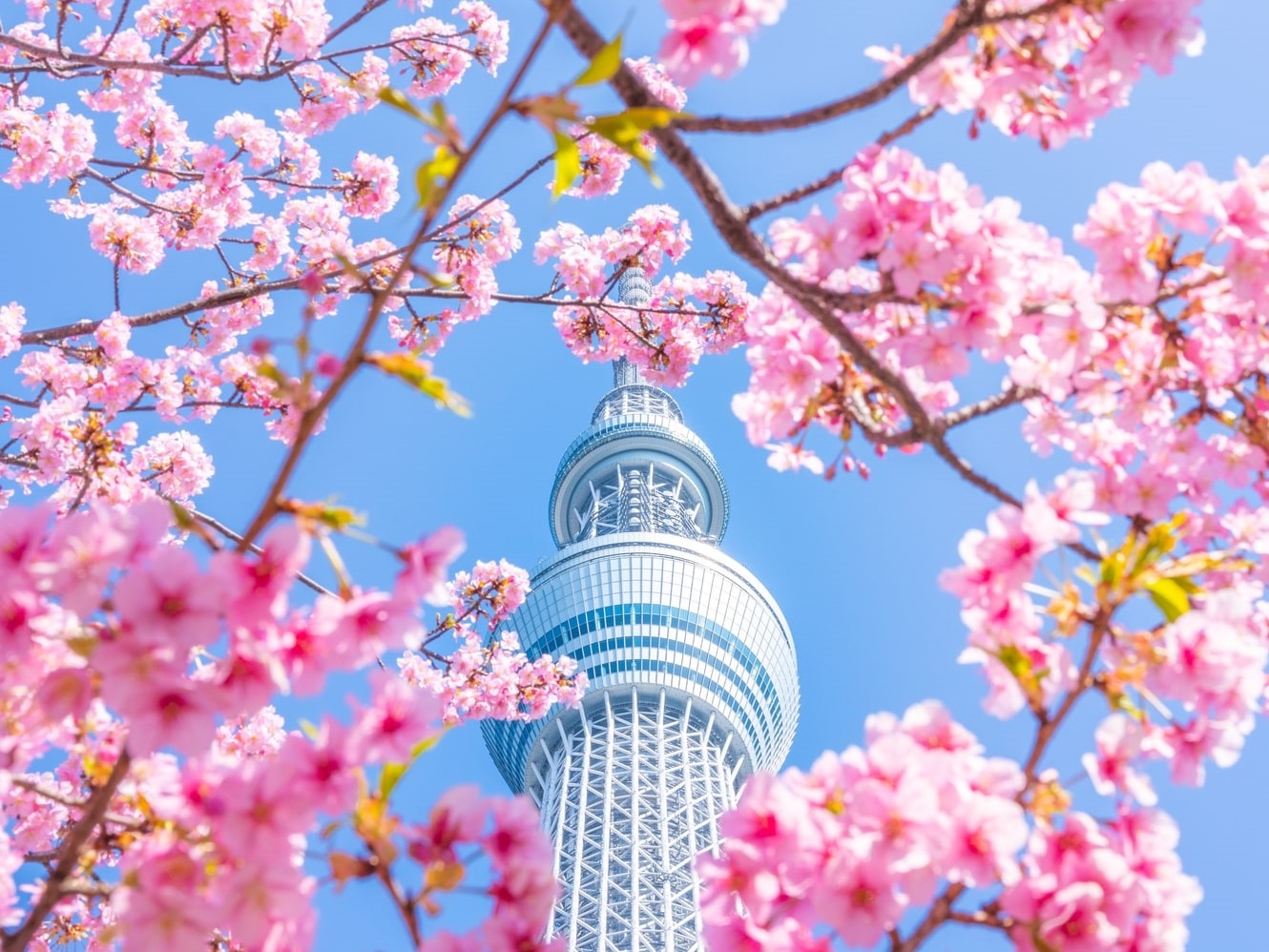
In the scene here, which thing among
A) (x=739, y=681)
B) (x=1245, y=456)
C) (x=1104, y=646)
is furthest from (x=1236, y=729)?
(x=739, y=681)

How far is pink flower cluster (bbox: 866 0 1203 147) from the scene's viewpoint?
2086 millimetres

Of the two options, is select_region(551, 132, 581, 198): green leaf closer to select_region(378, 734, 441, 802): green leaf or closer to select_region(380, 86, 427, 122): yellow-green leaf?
select_region(380, 86, 427, 122): yellow-green leaf

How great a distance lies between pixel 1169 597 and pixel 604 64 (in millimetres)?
1370

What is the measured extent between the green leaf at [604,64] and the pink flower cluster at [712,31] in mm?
300

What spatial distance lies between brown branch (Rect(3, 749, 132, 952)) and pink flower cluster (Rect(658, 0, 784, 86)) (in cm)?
150

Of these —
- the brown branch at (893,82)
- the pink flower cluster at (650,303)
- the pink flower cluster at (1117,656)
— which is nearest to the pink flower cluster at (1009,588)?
the pink flower cluster at (1117,656)

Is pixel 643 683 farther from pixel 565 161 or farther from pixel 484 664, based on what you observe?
pixel 565 161

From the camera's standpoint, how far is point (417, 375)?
1595mm

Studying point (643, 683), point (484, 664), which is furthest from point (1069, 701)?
point (643, 683)

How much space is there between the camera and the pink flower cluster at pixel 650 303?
6571mm

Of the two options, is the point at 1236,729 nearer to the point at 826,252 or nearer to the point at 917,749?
the point at 917,749

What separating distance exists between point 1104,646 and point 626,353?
5430mm

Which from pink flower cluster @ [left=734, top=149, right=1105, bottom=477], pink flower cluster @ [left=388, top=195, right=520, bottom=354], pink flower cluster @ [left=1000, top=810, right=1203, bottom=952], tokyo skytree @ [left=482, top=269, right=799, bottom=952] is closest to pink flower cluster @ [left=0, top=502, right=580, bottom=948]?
pink flower cluster @ [left=1000, top=810, right=1203, bottom=952]

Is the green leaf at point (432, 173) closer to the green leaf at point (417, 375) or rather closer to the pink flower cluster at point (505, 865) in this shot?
the green leaf at point (417, 375)
